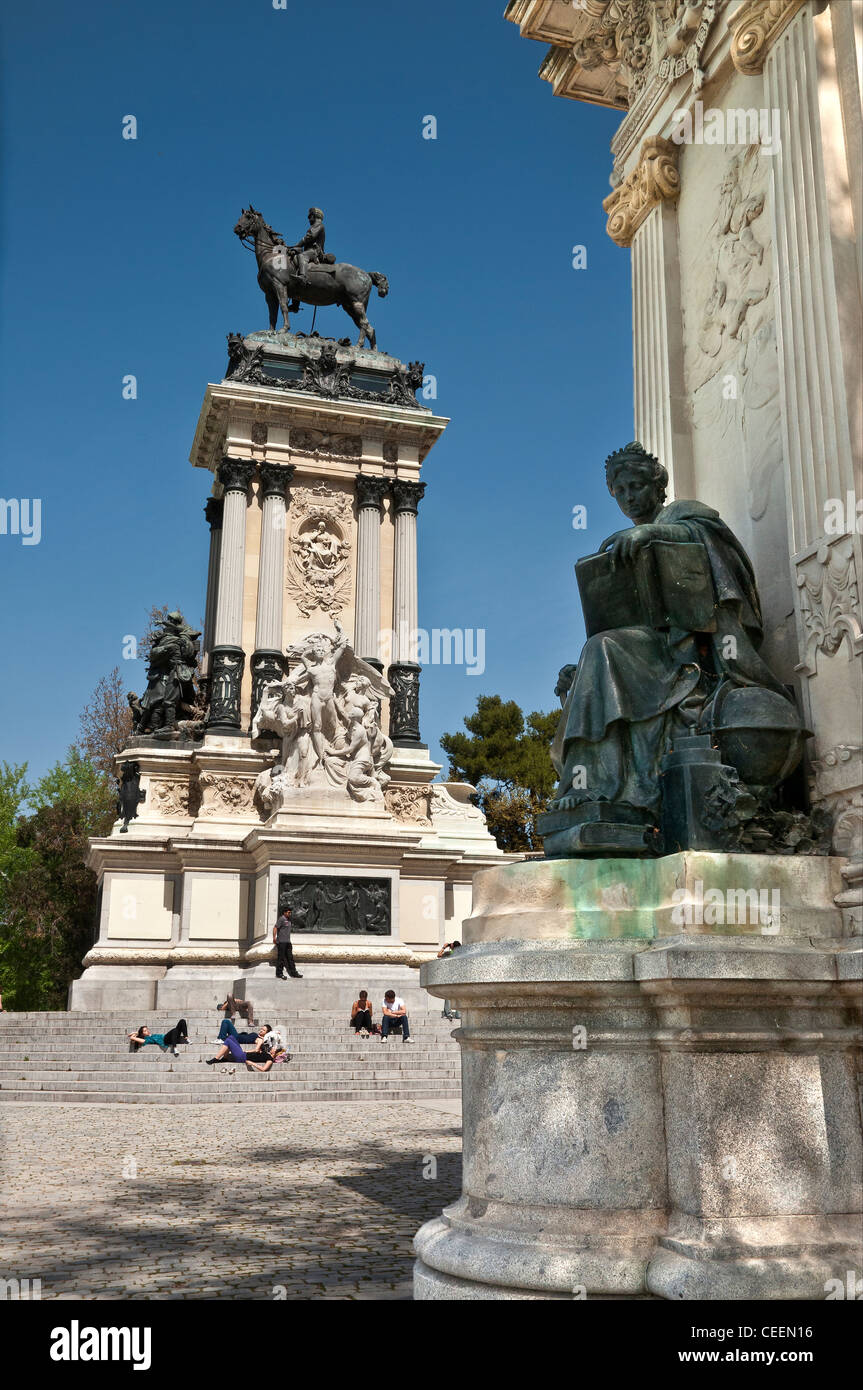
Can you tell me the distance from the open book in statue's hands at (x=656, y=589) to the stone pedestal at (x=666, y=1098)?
4.42 feet

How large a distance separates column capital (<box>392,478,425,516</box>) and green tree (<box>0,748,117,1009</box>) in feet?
60.2

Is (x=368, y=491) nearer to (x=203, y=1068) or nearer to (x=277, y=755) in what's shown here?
(x=277, y=755)

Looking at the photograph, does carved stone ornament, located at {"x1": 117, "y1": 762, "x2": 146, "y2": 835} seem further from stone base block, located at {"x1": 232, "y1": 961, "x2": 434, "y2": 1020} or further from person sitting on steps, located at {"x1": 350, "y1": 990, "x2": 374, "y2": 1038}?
person sitting on steps, located at {"x1": 350, "y1": 990, "x2": 374, "y2": 1038}

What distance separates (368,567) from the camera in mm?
33656

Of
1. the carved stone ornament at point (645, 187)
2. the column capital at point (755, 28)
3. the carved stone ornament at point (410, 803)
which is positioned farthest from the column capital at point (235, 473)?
the column capital at point (755, 28)

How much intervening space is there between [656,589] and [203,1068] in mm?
13469

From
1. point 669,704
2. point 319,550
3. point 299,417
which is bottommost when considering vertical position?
point 669,704

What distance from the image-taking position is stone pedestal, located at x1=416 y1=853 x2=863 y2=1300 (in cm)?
414

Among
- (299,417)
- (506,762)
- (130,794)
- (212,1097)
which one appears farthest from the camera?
(506,762)

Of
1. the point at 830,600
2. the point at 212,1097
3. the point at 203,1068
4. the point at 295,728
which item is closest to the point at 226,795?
the point at 295,728

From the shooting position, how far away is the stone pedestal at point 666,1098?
4.14 meters

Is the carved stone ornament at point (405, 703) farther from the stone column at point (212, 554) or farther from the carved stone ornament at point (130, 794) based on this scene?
the carved stone ornament at point (130, 794)
